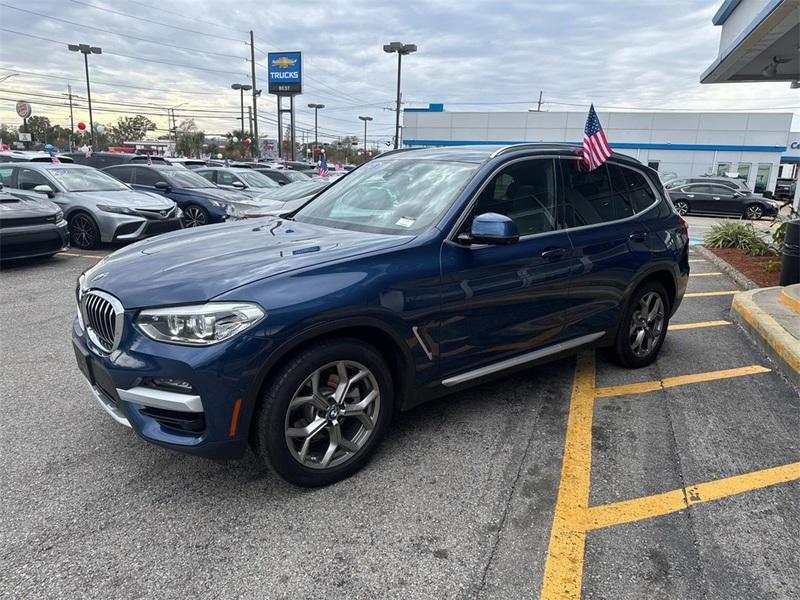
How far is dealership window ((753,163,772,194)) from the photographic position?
41.2 metres

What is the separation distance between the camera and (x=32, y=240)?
8328 mm

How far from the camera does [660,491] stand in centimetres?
304

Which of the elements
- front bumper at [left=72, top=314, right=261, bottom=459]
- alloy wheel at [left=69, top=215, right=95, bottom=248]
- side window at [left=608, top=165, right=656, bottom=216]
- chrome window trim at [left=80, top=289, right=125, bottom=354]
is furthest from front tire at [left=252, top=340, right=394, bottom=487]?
alloy wheel at [left=69, top=215, right=95, bottom=248]

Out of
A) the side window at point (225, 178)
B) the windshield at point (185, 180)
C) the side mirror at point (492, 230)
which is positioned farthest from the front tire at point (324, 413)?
the side window at point (225, 178)

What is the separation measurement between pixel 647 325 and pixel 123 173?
12.2 metres

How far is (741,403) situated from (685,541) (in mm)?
2024

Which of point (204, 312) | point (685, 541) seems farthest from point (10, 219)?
point (685, 541)

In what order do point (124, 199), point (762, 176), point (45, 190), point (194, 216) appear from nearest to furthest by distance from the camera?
point (45, 190) < point (124, 199) < point (194, 216) < point (762, 176)

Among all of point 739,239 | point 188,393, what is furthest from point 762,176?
point 188,393

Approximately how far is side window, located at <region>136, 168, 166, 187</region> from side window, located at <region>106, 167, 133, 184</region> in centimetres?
18

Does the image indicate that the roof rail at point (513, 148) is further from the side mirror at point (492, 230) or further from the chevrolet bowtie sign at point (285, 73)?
the chevrolet bowtie sign at point (285, 73)

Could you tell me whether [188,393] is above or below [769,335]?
above

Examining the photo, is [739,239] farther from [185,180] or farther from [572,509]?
[185,180]

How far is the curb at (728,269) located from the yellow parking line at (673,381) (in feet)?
12.2
